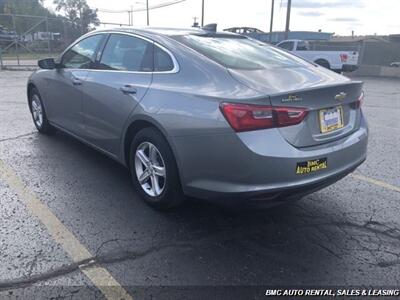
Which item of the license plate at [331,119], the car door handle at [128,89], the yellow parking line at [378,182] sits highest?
the car door handle at [128,89]

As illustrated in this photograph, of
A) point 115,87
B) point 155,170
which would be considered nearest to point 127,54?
point 115,87

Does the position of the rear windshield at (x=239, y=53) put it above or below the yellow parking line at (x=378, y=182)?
above

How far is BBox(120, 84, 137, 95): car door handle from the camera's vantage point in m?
Result: 3.80

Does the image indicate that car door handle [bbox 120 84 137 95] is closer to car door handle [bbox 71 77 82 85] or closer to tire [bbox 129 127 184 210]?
tire [bbox 129 127 184 210]

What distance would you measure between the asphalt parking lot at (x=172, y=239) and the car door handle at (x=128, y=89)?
1046mm

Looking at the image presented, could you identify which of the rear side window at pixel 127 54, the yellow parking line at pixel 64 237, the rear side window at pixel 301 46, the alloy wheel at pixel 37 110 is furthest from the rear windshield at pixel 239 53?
the rear side window at pixel 301 46

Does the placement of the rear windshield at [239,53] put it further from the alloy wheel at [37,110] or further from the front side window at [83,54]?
the alloy wheel at [37,110]

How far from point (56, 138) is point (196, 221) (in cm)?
335

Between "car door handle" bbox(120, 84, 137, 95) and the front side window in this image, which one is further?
the front side window

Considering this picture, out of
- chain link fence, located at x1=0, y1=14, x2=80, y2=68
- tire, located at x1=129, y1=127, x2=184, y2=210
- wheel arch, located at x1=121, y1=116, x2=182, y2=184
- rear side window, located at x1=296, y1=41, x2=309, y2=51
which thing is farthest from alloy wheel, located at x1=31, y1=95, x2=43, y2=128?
rear side window, located at x1=296, y1=41, x2=309, y2=51

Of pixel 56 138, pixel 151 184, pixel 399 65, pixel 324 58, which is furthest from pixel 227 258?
pixel 399 65

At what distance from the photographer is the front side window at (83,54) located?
4750 mm

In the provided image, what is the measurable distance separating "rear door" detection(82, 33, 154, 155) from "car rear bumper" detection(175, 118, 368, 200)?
0.89 meters

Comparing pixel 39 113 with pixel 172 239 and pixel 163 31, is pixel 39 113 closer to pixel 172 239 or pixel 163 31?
pixel 163 31
